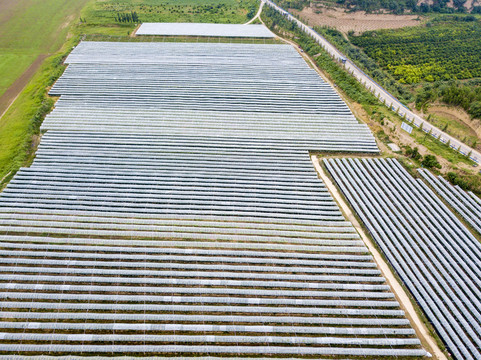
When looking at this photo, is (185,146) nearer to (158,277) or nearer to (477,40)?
(158,277)

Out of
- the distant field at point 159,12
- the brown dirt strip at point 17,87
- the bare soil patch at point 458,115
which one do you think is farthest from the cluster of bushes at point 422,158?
the brown dirt strip at point 17,87

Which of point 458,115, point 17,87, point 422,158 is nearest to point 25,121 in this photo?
point 17,87

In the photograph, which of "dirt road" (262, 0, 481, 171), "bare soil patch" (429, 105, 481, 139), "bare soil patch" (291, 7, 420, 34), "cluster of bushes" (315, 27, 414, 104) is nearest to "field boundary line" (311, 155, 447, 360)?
"dirt road" (262, 0, 481, 171)

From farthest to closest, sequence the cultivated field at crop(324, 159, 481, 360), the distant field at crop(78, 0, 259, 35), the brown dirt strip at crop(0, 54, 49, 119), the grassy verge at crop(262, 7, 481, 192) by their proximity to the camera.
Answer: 1. the distant field at crop(78, 0, 259, 35)
2. the brown dirt strip at crop(0, 54, 49, 119)
3. the grassy verge at crop(262, 7, 481, 192)
4. the cultivated field at crop(324, 159, 481, 360)

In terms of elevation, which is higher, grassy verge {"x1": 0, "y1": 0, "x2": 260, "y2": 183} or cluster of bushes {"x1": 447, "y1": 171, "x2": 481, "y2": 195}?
grassy verge {"x1": 0, "y1": 0, "x2": 260, "y2": 183}

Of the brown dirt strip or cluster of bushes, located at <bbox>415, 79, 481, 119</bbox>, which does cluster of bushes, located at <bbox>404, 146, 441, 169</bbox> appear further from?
the brown dirt strip

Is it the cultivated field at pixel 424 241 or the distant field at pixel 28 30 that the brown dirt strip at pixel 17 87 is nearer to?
the distant field at pixel 28 30

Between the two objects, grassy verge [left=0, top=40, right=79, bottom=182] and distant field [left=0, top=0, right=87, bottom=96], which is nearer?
grassy verge [left=0, top=40, right=79, bottom=182]
